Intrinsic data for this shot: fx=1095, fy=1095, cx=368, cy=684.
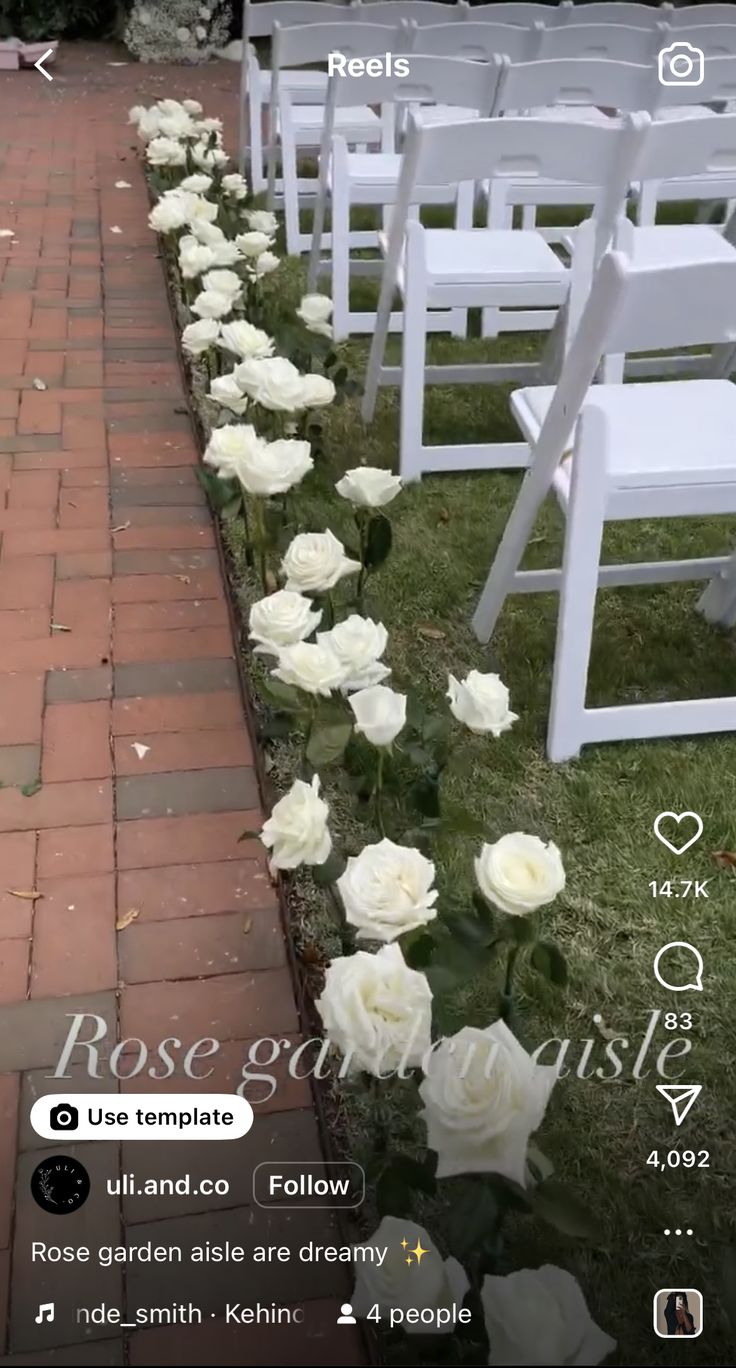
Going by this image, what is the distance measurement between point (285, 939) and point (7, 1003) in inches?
16.4

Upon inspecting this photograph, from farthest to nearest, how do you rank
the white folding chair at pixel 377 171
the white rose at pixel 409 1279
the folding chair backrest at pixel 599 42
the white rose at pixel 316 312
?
the folding chair backrest at pixel 599 42 < the white folding chair at pixel 377 171 < the white rose at pixel 316 312 < the white rose at pixel 409 1279

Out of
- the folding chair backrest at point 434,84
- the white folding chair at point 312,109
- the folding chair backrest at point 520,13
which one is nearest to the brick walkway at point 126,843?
the folding chair backrest at point 434,84

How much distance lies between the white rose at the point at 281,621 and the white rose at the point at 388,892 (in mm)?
450

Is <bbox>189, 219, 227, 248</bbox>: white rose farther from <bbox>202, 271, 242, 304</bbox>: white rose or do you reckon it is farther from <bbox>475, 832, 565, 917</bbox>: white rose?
<bbox>475, 832, 565, 917</bbox>: white rose

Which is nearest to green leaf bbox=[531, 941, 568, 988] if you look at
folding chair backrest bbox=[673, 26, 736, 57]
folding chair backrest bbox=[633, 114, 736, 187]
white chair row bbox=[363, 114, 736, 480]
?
white chair row bbox=[363, 114, 736, 480]

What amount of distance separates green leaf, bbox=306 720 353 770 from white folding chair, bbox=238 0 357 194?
387 cm

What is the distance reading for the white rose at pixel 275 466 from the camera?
1848 mm

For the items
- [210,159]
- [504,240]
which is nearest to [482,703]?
[504,240]

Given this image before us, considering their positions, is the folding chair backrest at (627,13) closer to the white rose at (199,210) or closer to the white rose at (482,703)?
the white rose at (199,210)

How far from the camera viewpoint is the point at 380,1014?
105 centimetres

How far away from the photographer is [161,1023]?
1.56 meters

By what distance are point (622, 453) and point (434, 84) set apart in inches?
81.3

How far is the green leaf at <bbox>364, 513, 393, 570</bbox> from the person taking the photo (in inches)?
80.1

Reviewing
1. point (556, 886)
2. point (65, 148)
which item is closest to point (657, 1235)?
point (556, 886)
